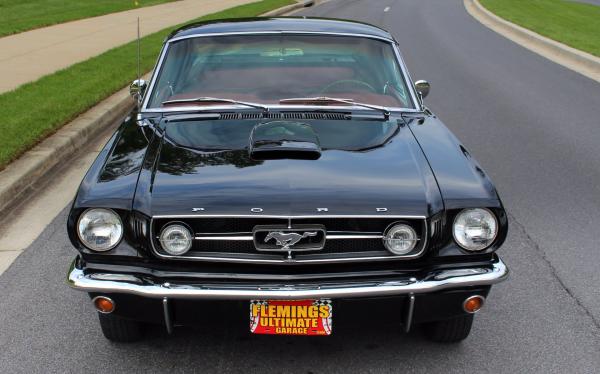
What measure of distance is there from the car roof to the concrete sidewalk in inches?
232

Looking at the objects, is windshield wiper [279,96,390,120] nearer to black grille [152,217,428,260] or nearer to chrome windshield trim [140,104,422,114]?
chrome windshield trim [140,104,422,114]

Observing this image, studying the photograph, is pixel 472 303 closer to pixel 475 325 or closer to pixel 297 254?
pixel 475 325

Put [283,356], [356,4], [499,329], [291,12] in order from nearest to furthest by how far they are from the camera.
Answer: [283,356]
[499,329]
[291,12]
[356,4]

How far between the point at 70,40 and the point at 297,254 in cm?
1354

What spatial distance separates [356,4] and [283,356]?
94.2 feet

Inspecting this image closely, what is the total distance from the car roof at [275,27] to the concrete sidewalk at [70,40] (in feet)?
19.3

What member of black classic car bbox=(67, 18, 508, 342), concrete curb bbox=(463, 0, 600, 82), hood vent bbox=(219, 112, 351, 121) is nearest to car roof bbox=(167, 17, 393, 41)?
hood vent bbox=(219, 112, 351, 121)

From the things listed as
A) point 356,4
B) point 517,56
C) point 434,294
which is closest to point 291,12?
point 356,4

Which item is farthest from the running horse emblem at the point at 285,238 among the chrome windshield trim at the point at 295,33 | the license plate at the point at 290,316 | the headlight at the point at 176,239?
the chrome windshield trim at the point at 295,33

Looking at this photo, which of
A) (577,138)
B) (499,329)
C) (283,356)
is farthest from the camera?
(577,138)

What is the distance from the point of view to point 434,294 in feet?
11.4

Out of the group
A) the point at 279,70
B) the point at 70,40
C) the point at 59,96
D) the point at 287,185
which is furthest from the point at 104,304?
the point at 70,40

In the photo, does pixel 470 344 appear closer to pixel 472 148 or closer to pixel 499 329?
pixel 499 329

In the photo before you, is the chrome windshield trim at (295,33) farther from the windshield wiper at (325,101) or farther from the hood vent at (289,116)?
the hood vent at (289,116)
